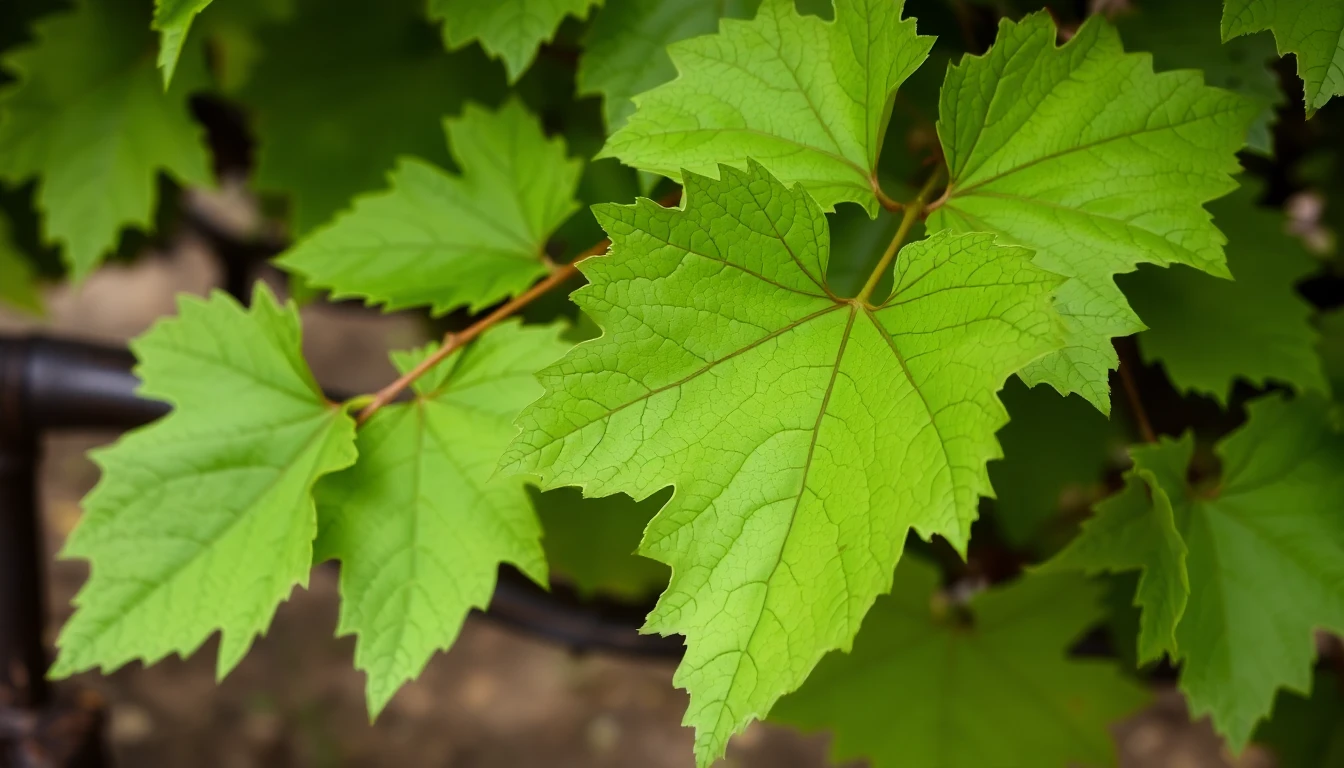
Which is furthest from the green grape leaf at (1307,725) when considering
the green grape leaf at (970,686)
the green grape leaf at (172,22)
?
the green grape leaf at (172,22)

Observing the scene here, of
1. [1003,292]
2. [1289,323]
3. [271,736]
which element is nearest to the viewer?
[1003,292]

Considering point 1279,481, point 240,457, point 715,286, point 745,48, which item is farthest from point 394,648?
point 1279,481

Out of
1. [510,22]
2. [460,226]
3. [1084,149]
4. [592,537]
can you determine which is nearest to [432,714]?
[592,537]

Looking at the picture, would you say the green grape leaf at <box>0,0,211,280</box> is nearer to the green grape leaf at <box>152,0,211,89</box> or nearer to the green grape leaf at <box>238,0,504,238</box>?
the green grape leaf at <box>238,0,504,238</box>

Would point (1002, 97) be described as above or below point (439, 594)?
above

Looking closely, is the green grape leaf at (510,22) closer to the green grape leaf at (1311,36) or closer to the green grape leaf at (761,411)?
the green grape leaf at (761,411)

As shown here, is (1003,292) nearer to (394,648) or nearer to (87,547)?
(394,648)
